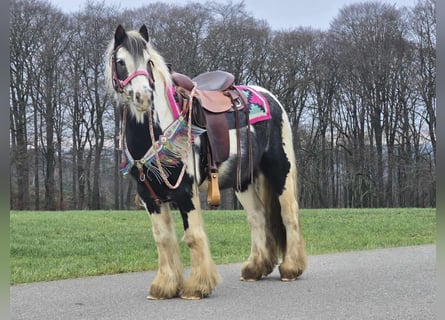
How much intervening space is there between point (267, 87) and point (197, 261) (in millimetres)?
30677

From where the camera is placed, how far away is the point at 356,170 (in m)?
36.8

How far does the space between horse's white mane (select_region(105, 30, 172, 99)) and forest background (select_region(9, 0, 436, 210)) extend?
2591 cm

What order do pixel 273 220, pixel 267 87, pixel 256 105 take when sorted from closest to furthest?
pixel 256 105, pixel 273 220, pixel 267 87

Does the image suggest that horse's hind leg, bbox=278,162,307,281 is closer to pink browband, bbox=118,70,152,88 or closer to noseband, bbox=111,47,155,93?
noseband, bbox=111,47,155,93

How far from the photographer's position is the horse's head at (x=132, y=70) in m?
4.56

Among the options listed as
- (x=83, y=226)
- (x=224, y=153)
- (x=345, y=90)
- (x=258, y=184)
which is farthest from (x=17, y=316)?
(x=345, y=90)

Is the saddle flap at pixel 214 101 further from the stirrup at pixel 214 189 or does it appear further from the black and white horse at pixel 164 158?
the stirrup at pixel 214 189

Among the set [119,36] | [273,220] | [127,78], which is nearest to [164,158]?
[127,78]

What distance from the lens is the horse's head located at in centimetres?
456

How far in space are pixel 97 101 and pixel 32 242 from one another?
2402cm

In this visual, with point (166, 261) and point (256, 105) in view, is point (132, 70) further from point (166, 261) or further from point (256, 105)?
point (256, 105)

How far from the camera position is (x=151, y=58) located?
491cm

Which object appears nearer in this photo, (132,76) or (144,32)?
(132,76)

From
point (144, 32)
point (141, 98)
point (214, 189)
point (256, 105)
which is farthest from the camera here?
point (256, 105)
